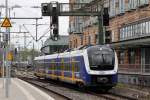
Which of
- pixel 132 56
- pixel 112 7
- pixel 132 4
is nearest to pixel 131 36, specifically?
pixel 132 56

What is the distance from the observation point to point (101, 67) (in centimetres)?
3147

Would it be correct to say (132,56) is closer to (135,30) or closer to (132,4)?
(135,30)

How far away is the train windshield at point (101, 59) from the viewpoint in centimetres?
Answer: 3152

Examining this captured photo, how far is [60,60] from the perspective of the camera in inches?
1625

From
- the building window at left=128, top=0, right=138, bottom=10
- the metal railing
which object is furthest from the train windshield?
the building window at left=128, top=0, right=138, bottom=10

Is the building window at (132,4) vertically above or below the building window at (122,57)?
above

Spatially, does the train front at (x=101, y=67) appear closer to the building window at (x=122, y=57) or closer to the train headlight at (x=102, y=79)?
the train headlight at (x=102, y=79)

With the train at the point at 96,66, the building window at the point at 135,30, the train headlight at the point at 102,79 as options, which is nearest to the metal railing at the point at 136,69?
the building window at the point at 135,30

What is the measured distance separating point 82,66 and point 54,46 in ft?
275

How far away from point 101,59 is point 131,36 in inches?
744

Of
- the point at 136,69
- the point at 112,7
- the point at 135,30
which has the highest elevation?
the point at 112,7

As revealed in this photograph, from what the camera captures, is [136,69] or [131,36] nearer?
[136,69]

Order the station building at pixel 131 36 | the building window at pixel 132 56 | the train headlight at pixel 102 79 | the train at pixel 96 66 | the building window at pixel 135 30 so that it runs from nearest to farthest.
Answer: the train headlight at pixel 102 79, the train at pixel 96 66, the station building at pixel 131 36, the building window at pixel 135 30, the building window at pixel 132 56

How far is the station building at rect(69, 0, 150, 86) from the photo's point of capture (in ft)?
131
